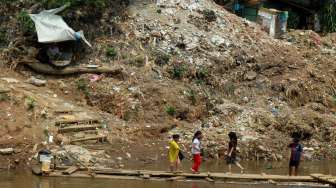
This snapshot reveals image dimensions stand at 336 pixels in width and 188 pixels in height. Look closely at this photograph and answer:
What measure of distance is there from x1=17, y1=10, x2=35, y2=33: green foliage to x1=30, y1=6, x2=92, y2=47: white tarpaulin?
5.1 inches

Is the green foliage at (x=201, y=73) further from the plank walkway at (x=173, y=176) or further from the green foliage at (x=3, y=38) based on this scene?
the plank walkway at (x=173, y=176)

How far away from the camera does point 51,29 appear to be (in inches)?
803

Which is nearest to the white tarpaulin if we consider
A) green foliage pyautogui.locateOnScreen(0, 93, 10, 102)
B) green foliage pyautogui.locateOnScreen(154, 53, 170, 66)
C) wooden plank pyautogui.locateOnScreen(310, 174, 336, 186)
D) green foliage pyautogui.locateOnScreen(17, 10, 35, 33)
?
green foliage pyautogui.locateOnScreen(17, 10, 35, 33)

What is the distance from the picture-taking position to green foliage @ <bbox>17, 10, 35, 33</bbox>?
67.2ft

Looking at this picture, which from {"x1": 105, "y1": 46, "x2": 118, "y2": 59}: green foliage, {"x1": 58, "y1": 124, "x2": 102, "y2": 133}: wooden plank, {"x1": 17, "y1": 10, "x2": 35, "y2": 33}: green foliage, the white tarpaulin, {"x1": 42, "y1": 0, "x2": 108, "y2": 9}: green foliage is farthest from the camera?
{"x1": 42, "y1": 0, "x2": 108, "y2": 9}: green foliage

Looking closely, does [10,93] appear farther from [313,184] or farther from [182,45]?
[313,184]

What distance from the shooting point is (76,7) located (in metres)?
21.6

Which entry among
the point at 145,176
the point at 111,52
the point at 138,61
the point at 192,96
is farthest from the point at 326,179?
the point at 111,52

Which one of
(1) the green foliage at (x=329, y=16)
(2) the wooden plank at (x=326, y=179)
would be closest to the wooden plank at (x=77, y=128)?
(2) the wooden plank at (x=326, y=179)

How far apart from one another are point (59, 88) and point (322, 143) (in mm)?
7574

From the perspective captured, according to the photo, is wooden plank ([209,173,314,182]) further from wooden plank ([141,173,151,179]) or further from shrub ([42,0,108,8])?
shrub ([42,0,108,8])

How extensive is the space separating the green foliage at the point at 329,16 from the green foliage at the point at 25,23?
1250 centimetres

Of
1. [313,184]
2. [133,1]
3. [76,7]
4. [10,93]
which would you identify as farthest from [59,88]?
[313,184]

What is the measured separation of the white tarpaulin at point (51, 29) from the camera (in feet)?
66.4
